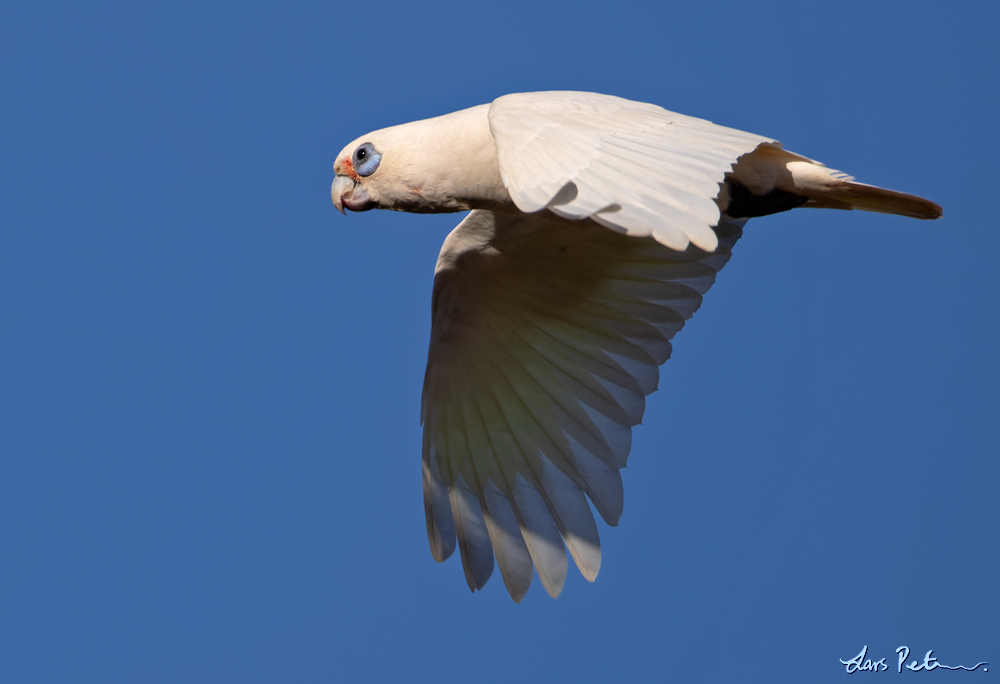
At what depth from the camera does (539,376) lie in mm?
4133

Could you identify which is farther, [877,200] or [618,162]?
[877,200]

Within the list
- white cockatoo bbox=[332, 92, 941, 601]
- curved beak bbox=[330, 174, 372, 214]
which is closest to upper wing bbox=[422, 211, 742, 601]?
white cockatoo bbox=[332, 92, 941, 601]

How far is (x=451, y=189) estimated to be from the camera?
327 centimetres

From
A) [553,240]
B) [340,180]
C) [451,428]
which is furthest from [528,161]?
[451,428]

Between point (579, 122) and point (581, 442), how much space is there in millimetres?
1570

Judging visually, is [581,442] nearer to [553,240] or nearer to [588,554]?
[588,554]

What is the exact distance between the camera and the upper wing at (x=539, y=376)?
3.83 metres

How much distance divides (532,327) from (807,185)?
1288 millimetres

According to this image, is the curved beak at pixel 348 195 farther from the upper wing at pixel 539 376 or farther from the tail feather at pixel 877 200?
the tail feather at pixel 877 200

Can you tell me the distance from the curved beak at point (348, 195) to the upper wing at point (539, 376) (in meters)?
0.56

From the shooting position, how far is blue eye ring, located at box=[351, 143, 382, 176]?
3.42 metres

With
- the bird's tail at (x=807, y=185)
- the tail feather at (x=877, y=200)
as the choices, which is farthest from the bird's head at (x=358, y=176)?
the tail feather at (x=877, y=200)

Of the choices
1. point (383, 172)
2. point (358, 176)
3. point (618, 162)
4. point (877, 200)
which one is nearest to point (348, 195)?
point (358, 176)

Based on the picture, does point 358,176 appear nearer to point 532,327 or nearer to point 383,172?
point 383,172
